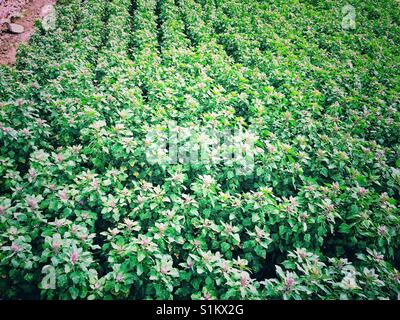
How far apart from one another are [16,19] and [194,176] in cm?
1000

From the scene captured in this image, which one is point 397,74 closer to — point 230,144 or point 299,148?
point 299,148

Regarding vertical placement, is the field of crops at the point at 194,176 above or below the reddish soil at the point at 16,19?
above

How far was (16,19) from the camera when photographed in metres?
9.88

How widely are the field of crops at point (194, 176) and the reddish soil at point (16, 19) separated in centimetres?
188

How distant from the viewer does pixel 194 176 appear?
4133mm

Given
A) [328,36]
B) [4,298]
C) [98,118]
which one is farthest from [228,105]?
[328,36]

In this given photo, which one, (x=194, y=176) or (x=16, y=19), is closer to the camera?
(x=194, y=176)

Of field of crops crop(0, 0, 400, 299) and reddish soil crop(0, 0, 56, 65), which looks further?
reddish soil crop(0, 0, 56, 65)

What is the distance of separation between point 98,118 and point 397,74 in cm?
724

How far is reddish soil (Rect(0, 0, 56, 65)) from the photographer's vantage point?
27.7ft

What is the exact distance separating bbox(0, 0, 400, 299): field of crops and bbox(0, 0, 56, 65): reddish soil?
1883mm

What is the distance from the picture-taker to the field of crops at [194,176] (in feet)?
9.54

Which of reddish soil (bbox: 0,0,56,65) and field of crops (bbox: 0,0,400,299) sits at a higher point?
field of crops (bbox: 0,0,400,299)

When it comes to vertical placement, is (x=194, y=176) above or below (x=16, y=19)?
above
